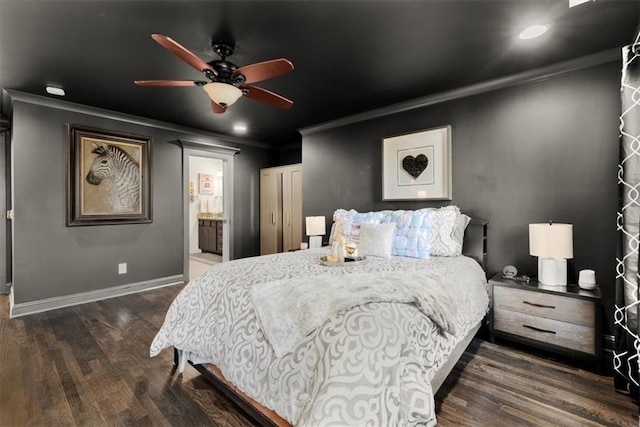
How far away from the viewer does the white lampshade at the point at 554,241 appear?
2.32 m

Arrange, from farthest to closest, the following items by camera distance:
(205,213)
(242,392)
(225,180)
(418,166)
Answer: (205,213), (225,180), (418,166), (242,392)

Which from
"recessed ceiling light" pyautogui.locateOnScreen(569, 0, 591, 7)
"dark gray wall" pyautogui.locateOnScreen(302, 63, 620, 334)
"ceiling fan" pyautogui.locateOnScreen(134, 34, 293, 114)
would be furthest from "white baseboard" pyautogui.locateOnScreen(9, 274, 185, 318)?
"recessed ceiling light" pyautogui.locateOnScreen(569, 0, 591, 7)

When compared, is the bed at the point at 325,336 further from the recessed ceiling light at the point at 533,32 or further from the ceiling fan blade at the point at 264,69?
the recessed ceiling light at the point at 533,32

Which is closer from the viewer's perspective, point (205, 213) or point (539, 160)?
point (539, 160)

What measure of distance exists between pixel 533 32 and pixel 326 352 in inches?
102

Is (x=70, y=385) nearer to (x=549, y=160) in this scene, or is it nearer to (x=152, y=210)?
(x=152, y=210)

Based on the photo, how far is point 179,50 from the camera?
1.73 m

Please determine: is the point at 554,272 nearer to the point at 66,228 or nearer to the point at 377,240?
the point at 377,240

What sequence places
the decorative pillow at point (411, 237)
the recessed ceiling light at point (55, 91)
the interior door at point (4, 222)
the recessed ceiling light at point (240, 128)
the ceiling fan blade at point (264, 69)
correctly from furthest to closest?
the recessed ceiling light at point (240, 128) → the interior door at point (4, 222) → the recessed ceiling light at point (55, 91) → the decorative pillow at point (411, 237) → the ceiling fan blade at point (264, 69)

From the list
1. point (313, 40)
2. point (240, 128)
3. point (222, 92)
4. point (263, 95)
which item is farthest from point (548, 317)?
point (240, 128)

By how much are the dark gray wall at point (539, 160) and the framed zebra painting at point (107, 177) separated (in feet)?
11.7

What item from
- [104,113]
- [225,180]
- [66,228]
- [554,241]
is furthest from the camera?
[225,180]

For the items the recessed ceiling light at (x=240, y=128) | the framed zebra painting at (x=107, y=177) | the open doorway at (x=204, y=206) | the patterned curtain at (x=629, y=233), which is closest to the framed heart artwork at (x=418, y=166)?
the patterned curtain at (x=629, y=233)

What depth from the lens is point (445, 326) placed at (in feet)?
5.19
